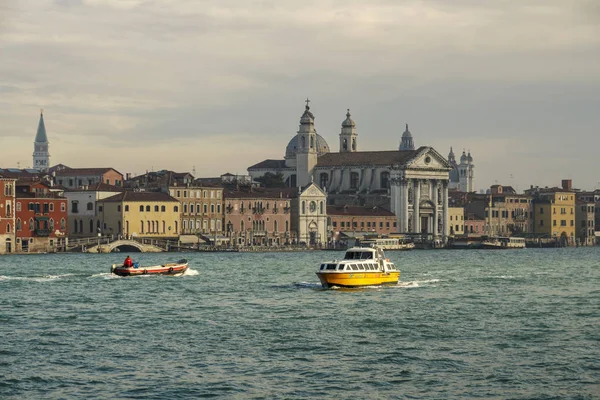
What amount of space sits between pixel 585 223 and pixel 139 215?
78823mm

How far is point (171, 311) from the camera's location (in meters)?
46.6

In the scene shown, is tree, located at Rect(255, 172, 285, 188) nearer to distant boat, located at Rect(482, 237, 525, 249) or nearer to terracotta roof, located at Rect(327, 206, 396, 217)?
terracotta roof, located at Rect(327, 206, 396, 217)

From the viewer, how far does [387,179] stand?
14550cm

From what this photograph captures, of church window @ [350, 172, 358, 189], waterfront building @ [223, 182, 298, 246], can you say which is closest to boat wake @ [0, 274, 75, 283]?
waterfront building @ [223, 182, 298, 246]

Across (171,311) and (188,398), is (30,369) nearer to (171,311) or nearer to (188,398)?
(188,398)

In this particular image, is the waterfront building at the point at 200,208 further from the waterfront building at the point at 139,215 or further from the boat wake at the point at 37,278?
the boat wake at the point at 37,278

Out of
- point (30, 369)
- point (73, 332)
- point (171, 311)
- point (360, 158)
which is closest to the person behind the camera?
point (30, 369)

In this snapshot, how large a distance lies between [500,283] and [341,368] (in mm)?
33299

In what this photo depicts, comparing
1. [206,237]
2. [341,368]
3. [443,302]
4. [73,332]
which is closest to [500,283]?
[443,302]

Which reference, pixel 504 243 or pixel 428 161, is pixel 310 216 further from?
pixel 504 243

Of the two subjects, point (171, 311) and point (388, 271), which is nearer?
point (171, 311)

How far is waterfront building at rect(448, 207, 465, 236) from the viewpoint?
154 meters

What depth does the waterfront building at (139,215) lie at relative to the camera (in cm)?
11162

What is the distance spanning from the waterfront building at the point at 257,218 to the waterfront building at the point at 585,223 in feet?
180
